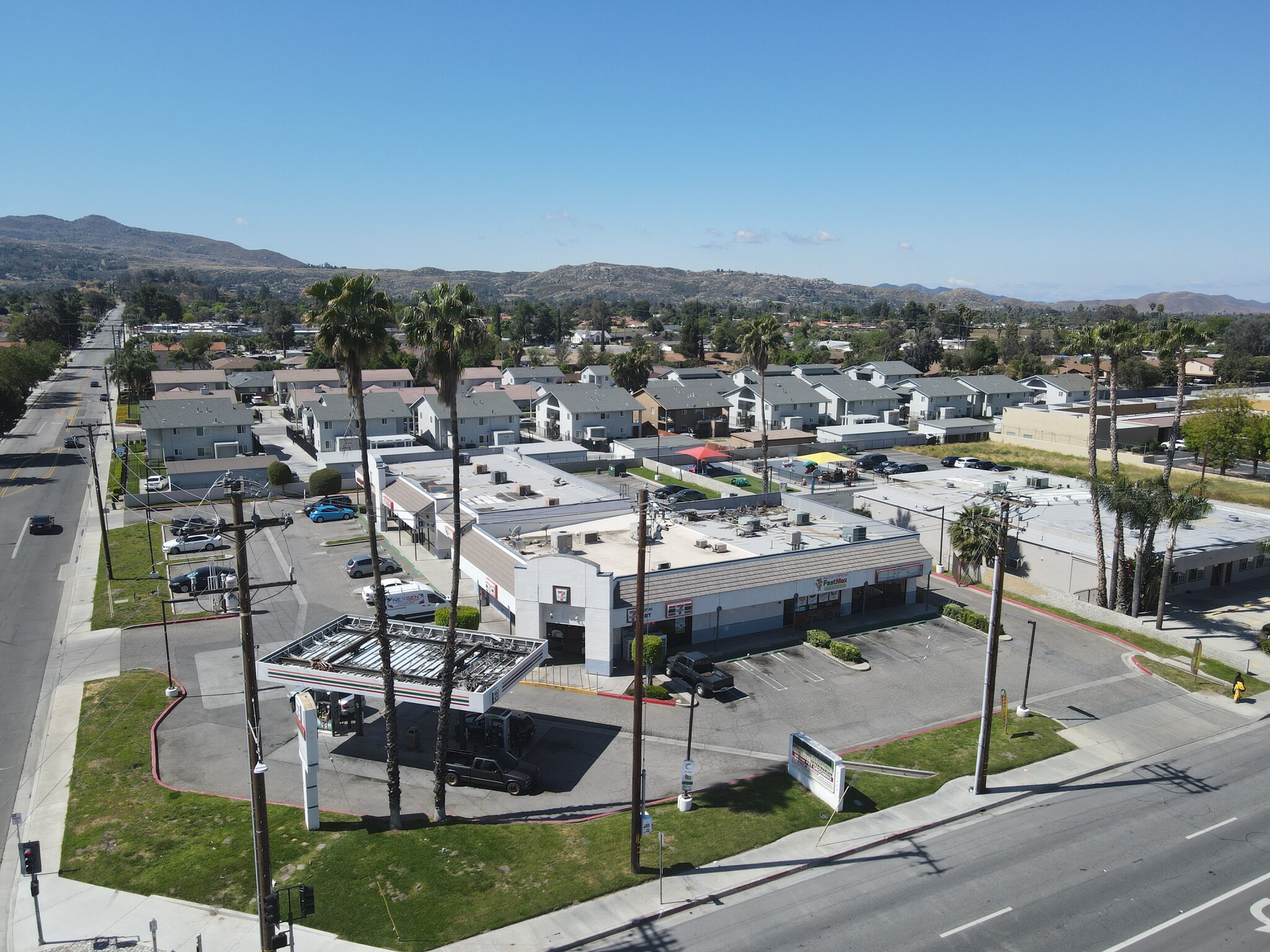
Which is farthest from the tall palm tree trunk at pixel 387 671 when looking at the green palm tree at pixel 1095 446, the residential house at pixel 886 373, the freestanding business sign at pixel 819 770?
the residential house at pixel 886 373

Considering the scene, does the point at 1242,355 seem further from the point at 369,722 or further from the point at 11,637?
the point at 11,637

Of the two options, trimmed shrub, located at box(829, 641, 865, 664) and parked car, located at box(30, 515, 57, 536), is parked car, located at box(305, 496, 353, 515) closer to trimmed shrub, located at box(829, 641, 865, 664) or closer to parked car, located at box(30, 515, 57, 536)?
parked car, located at box(30, 515, 57, 536)

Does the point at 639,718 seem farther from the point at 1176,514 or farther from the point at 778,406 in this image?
the point at 778,406

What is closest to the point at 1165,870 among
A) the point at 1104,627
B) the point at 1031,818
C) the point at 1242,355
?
the point at 1031,818

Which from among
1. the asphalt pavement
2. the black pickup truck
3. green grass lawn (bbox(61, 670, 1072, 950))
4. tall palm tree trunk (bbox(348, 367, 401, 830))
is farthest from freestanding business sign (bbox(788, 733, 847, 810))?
tall palm tree trunk (bbox(348, 367, 401, 830))

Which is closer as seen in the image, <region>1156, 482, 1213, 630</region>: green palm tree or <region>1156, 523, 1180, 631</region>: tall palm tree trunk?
<region>1156, 482, 1213, 630</region>: green palm tree

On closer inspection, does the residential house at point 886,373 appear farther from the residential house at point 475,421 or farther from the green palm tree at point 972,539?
the green palm tree at point 972,539
